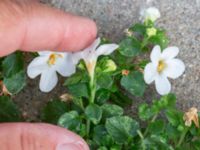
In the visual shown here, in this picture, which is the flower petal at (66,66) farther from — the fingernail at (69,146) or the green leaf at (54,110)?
the fingernail at (69,146)

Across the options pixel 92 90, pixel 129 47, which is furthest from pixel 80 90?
pixel 129 47

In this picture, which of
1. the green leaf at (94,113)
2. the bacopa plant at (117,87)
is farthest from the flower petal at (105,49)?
the green leaf at (94,113)

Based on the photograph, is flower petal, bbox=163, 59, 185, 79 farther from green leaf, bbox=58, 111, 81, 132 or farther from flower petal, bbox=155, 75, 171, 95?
green leaf, bbox=58, 111, 81, 132

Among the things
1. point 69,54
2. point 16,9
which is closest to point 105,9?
point 69,54

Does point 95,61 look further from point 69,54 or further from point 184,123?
point 184,123

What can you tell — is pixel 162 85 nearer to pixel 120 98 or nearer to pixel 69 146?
pixel 120 98

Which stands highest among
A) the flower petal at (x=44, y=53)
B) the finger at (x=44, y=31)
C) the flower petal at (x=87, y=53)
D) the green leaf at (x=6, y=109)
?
the finger at (x=44, y=31)
